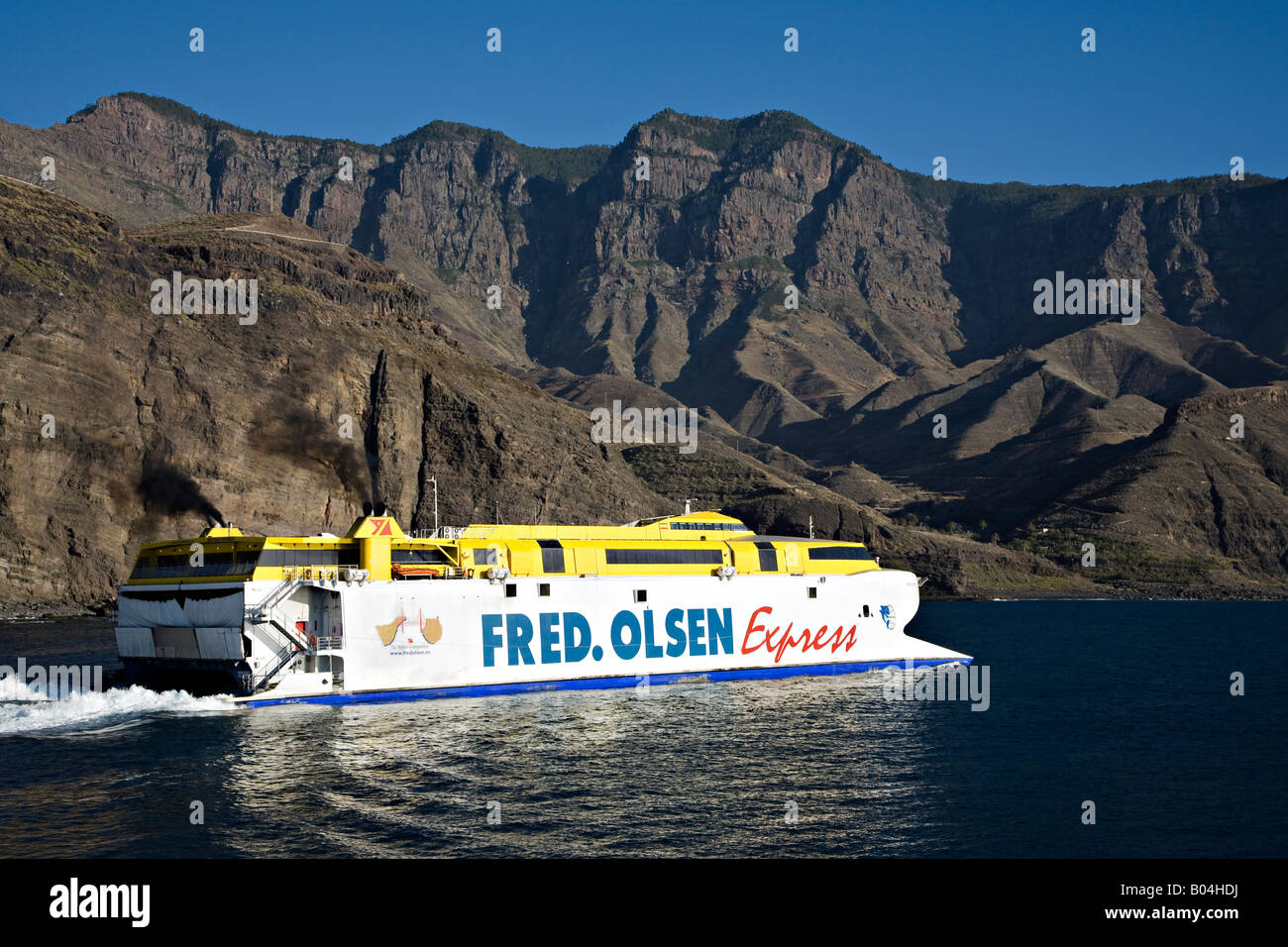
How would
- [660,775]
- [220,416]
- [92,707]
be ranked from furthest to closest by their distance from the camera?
1. [220,416]
2. [92,707]
3. [660,775]

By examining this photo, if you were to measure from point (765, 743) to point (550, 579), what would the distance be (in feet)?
45.3

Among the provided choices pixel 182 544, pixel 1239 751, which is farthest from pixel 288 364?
pixel 1239 751

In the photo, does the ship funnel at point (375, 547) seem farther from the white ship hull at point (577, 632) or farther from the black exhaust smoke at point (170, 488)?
the black exhaust smoke at point (170, 488)

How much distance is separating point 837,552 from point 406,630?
940 inches

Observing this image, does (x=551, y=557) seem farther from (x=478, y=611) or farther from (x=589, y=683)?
(x=589, y=683)

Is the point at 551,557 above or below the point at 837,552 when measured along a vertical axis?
above

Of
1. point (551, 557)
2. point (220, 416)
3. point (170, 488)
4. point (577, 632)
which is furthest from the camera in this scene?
point (220, 416)

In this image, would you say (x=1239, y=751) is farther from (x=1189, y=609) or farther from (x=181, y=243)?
(x=181, y=243)

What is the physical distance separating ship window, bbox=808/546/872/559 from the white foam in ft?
94.7

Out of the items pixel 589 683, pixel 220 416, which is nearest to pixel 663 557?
pixel 589 683

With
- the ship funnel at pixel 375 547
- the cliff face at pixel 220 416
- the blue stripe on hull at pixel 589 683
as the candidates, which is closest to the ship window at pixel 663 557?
the blue stripe on hull at pixel 589 683

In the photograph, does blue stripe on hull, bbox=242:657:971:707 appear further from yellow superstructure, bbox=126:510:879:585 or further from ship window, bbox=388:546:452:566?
ship window, bbox=388:546:452:566

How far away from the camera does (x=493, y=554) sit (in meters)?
47.0
